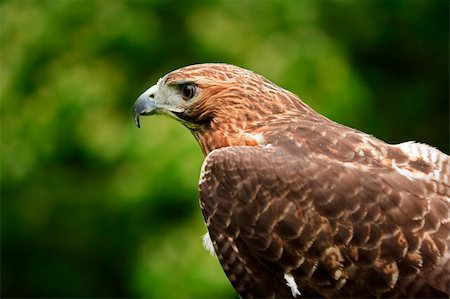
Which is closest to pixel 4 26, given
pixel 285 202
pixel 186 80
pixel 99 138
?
pixel 99 138

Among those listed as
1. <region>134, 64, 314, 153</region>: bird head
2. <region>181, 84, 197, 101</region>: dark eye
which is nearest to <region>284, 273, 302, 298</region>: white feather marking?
<region>134, 64, 314, 153</region>: bird head

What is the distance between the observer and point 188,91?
4.82m

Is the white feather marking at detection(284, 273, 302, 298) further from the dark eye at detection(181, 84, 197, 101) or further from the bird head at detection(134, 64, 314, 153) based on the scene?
the dark eye at detection(181, 84, 197, 101)

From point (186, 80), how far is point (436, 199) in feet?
4.29

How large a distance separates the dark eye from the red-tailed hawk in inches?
15.2

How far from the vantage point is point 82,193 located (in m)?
9.16

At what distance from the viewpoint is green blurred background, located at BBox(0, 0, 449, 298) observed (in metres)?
7.60

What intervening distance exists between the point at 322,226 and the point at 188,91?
41.1 inches

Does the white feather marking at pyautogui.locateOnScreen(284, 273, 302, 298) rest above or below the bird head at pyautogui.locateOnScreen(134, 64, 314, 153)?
below

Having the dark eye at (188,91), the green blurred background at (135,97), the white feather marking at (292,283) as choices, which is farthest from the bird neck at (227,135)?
the green blurred background at (135,97)

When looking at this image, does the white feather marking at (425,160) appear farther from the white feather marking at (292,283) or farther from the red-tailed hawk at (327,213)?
the white feather marking at (292,283)

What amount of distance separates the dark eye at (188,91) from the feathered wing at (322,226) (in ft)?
1.77

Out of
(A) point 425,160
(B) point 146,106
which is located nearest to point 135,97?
(B) point 146,106

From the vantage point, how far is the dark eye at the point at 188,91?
15.8 ft
